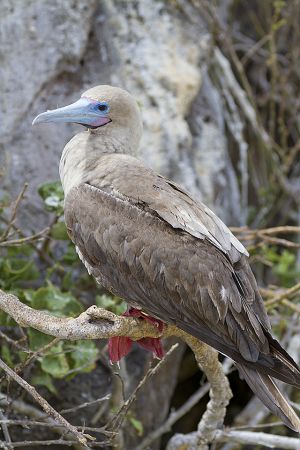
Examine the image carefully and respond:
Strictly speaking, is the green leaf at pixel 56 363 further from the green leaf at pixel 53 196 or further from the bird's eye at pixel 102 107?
the bird's eye at pixel 102 107

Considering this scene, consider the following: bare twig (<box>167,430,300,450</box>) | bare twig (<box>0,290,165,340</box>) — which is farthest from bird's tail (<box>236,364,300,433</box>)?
bare twig (<box>167,430,300,450</box>)

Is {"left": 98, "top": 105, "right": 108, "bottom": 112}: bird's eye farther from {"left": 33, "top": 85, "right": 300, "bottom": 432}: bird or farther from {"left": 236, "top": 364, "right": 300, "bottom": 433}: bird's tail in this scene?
{"left": 236, "top": 364, "right": 300, "bottom": 433}: bird's tail

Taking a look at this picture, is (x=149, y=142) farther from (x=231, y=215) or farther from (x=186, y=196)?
(x=186, y=196)

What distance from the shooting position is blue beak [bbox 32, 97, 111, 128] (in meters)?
3.14

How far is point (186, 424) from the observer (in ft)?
16.7

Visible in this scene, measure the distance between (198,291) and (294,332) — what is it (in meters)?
1.73

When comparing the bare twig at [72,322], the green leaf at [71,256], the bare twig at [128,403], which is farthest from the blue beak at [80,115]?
the bare twig at [128,403]

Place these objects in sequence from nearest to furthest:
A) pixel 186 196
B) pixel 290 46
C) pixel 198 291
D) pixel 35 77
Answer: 1. pixel 198 291
2. pixel 186 196
3. pixel 35 77
4. pixel 290 46

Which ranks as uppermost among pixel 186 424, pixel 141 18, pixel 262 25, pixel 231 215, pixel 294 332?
pixel 141 18

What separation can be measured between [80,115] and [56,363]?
3.30 feet

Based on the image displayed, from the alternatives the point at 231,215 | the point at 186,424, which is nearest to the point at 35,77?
the point at 231,215

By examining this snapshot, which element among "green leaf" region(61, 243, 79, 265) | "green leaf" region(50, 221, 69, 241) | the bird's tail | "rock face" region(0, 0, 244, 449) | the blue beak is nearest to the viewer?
the bird's tail

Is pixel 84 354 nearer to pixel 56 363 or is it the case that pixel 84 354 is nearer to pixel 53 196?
pixel 56 363

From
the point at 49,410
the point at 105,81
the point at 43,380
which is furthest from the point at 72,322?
the point at 105,81
